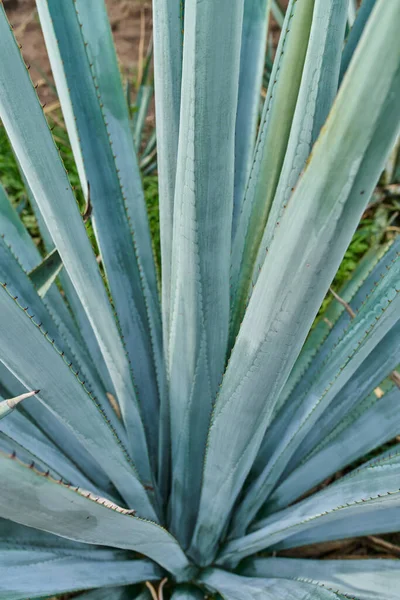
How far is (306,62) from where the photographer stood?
1.83 ft

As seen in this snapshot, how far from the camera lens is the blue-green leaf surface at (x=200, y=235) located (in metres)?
0.47

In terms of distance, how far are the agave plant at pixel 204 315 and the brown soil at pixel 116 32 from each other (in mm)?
1452

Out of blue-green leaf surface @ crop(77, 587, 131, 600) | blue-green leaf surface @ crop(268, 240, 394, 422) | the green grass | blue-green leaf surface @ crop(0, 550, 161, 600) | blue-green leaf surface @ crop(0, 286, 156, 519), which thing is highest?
the green grass

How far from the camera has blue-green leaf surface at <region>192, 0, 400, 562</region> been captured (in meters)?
0.36

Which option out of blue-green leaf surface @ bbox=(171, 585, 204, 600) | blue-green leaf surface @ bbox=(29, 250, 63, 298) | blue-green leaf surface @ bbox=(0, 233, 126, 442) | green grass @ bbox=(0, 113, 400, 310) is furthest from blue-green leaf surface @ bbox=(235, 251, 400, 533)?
green grass @ bbox=(0, 113, 400, 310)

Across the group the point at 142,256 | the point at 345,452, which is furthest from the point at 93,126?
the point at 345,452

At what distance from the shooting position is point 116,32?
2.30m

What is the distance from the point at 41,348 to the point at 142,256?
14.6 inches

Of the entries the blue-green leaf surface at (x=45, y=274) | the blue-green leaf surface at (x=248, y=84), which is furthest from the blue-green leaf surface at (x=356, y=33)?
the blue-green leaf surface at (x=45, y=274)

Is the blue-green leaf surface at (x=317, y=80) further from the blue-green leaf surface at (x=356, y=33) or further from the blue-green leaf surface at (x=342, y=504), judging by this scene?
the blue-green leaf surface at (x=342, y=504)

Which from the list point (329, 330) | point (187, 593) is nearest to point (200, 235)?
point (329, 330)

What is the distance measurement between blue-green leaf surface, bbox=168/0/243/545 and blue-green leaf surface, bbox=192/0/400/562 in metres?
0.09

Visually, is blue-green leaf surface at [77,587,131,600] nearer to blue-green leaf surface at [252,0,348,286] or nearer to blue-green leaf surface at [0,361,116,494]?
blue-green leaf surface at [0,361,116,494]

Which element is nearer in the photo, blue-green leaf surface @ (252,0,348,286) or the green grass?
blue-green leaf surface @ (252,0,348,286)
